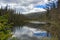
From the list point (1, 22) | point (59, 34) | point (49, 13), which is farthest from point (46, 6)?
point (1, 22)

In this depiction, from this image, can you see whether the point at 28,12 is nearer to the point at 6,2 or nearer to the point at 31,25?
the point at 31,25

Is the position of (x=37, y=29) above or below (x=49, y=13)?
below

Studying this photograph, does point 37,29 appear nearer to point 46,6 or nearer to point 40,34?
point 40,34

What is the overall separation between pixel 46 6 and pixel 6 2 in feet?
3.10

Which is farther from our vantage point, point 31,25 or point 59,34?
point 31,25

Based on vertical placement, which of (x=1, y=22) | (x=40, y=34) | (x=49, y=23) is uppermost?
(x=1, y=22)

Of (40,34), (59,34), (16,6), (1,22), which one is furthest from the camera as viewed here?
(16,6)

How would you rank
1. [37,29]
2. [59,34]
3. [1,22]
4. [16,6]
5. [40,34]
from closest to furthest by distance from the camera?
[1,22] < [59,34] < [40,34] < [37,29] < [16,6]

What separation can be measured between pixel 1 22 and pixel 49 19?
147 centimetres

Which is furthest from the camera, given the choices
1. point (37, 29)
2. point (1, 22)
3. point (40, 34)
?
point (37, 29)

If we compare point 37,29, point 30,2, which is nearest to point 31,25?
point 37,29

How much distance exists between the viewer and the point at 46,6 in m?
3.51

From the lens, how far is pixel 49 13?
3.27 m

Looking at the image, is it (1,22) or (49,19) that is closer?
(1,22)
